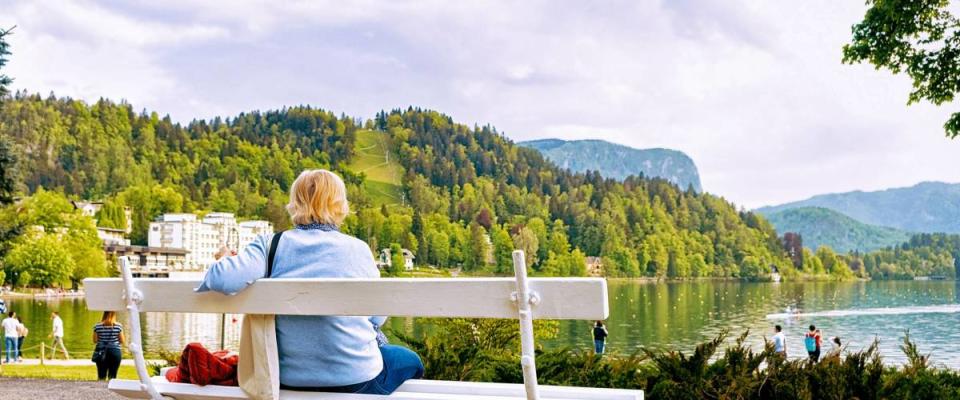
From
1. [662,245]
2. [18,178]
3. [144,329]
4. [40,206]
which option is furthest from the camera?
[662,245]

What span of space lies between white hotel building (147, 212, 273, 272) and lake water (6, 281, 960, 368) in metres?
51.1

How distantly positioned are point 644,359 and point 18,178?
39.0 feet

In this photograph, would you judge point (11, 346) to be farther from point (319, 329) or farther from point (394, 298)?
point (394, 298)

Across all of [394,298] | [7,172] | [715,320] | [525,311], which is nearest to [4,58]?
[7,172]

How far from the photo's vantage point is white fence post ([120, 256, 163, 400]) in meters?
3.05

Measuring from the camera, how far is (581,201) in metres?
198

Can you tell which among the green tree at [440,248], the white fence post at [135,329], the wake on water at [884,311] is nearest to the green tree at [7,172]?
the white fence post at [135,329]

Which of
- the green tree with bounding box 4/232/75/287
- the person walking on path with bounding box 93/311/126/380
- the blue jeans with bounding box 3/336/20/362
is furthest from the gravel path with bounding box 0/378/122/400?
the green tree with bounding box 4/232/75/287

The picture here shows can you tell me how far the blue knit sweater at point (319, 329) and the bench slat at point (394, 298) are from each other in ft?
0.60

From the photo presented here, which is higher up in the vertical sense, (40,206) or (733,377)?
(40,206)

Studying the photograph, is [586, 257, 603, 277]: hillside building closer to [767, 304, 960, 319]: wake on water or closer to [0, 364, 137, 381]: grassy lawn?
[767, 304, 960, 319]: wake on water

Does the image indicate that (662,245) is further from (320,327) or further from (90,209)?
(320,327)

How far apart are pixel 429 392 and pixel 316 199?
2.53 ft

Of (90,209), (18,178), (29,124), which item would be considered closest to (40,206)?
(90,209)
